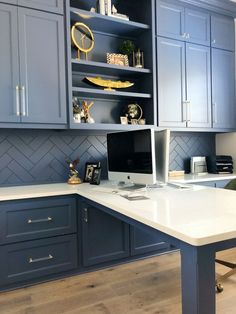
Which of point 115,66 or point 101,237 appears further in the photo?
point 115,66

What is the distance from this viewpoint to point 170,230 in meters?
1.04

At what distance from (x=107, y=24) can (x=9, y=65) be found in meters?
1.16

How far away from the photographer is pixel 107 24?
8.86 feet

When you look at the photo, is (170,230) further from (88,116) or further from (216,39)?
(216,39)

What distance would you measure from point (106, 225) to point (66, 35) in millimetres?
1824

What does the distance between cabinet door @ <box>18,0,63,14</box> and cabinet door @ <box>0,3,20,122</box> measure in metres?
0.12

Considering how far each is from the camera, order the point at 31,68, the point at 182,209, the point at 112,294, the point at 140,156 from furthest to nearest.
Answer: the point at 31,68
the point at 140,156
the point at 112,294
the point at 182,209

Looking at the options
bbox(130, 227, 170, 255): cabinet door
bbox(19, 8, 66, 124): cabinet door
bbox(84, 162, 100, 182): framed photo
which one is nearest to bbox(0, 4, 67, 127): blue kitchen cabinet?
bbox(19, 8, 66, 124): cabinet door

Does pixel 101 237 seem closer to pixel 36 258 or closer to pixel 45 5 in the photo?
pixel 36 258

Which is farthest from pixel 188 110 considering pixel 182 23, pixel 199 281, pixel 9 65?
pixel 199 281

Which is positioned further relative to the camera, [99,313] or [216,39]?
[216,39]

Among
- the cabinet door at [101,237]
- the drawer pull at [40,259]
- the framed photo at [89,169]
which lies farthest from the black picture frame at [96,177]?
the drawer pull at [40,259]

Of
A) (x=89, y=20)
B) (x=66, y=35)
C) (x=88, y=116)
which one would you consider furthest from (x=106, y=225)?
(x=89, y=20)

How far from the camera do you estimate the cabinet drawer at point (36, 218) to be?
2.02 metres
